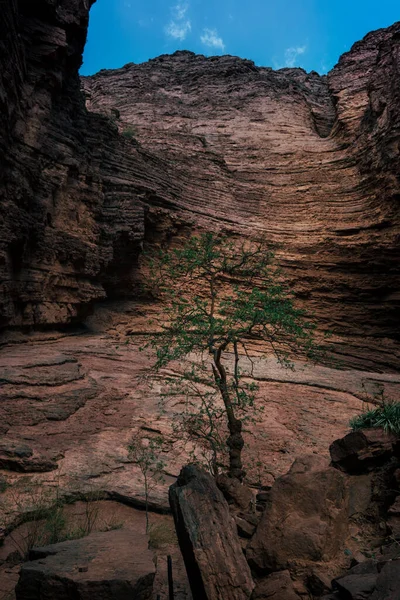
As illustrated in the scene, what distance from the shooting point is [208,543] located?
183 inches

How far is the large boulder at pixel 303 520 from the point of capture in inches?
192

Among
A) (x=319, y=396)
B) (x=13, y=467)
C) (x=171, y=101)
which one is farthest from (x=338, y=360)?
(x=171, y=101)

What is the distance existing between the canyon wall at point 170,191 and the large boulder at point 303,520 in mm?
11310

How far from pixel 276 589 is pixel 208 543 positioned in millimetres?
856

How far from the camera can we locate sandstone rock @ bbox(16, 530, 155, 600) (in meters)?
3.70

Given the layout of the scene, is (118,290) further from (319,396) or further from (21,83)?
(319,396)

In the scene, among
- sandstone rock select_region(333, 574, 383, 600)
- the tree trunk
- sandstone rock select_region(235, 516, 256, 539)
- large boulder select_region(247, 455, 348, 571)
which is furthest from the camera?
the tree trunk

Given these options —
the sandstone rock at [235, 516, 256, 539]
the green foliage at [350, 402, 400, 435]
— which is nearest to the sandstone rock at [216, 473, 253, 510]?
the sandstone rock at [235, 516, 256, 539]

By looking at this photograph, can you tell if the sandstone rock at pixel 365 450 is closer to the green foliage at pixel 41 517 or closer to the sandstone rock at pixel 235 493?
the sandstone rock at pixel 235 493

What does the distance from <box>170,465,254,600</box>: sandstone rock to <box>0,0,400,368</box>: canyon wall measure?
34.8ft

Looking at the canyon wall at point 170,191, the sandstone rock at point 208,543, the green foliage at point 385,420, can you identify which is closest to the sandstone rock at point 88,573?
the sandstone rock at point 208,543

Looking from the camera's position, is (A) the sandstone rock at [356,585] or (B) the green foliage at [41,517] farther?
(B) the green foliage at [41,517]

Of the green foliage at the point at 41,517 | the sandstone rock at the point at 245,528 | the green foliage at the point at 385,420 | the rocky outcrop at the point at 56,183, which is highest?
the rocky outcrop at the point at 56,183

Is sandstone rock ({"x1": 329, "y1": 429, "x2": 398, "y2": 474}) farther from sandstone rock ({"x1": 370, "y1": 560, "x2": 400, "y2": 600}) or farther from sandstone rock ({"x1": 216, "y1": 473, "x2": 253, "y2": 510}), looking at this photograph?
sandstone rock ({"x1": 370, "y1": 560, "x2": 400, "y2": 600})
